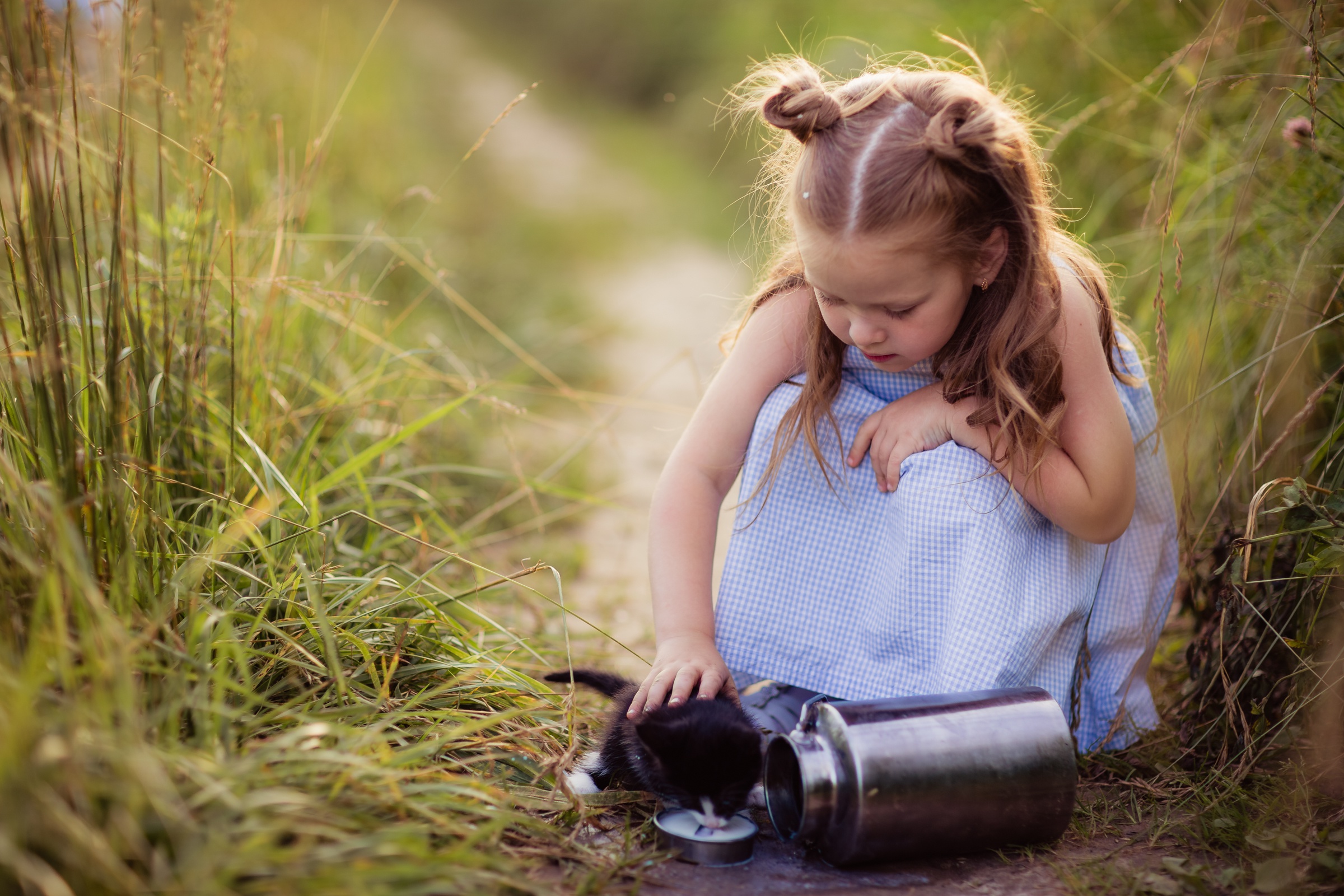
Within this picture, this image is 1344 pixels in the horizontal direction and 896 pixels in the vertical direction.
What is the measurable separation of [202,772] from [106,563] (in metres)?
0.51

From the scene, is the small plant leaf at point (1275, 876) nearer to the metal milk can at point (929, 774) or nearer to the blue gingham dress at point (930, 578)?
the metal milk can at point (929, 774)

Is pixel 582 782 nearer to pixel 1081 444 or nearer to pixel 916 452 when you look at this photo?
pixel 916 452

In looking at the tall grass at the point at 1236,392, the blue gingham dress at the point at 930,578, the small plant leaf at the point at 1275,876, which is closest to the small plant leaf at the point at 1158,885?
the tall grass at the point at 1236,392

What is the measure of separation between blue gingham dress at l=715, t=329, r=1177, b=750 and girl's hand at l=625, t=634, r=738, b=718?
0.21 m

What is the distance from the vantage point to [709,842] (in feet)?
5.39

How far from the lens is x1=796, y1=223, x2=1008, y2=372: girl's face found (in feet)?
Answer: 5.98

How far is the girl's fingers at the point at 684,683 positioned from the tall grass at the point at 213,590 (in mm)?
238

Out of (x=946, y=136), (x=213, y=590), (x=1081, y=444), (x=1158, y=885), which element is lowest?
(x=1158, y=885)

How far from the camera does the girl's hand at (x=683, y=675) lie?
188 cm

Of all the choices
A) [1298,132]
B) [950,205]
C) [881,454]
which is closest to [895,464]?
[881,454]

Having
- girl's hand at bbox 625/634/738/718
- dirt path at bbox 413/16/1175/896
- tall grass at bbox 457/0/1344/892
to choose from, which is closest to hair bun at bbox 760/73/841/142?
tall grass at bbox 457/0/1344/892

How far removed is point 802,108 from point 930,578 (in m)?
0.96

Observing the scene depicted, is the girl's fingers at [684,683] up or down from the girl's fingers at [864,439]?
down

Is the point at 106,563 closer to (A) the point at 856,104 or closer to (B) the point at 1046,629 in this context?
(A) the point at 856,104
